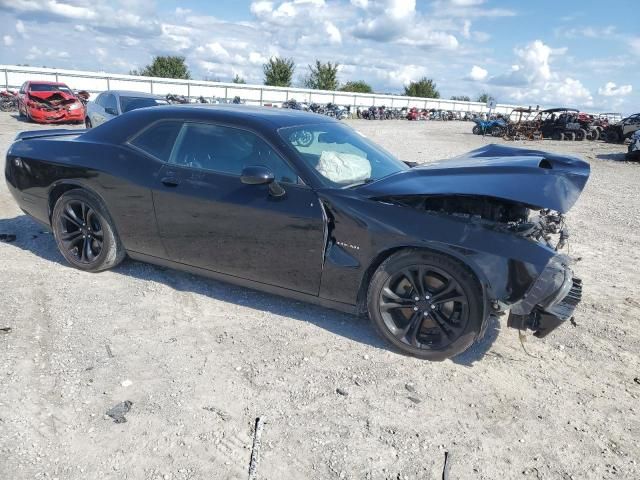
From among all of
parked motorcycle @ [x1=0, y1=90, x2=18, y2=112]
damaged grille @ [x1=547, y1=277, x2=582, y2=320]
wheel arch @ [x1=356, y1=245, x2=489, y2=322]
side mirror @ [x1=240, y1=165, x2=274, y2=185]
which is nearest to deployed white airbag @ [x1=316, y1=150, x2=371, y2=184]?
side mirror @ [x1=240, y1=165, x2=274, y2=185]

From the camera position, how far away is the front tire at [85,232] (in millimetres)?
4402

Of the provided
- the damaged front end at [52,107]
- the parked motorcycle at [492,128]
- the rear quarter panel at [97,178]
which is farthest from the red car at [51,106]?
the parked motorcycle at [492,128]

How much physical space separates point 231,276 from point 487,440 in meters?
2.14

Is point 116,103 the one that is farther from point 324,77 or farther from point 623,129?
point 324,77

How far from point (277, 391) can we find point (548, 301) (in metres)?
1.69

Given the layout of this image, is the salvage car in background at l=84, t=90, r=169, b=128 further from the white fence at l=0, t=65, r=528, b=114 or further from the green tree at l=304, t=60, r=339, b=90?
the green tree at l=304, t=60, r=339, b=90

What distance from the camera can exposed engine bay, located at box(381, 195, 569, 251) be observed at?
3182 millimetres

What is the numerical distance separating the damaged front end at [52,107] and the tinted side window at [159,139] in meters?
16.6

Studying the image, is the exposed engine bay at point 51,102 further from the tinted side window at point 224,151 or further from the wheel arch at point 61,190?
the tinted side window at point 224,151

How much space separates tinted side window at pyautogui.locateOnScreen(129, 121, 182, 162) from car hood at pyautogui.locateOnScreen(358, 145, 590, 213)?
1.64 m

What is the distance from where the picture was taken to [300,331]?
3.67 meters

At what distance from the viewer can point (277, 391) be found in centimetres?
295

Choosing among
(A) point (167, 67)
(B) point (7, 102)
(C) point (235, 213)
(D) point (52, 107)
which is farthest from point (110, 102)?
(A) point (167, 67)

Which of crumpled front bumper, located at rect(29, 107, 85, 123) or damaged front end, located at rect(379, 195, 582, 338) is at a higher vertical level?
damaged front end, located at rect(379, 195, 582, 338)
